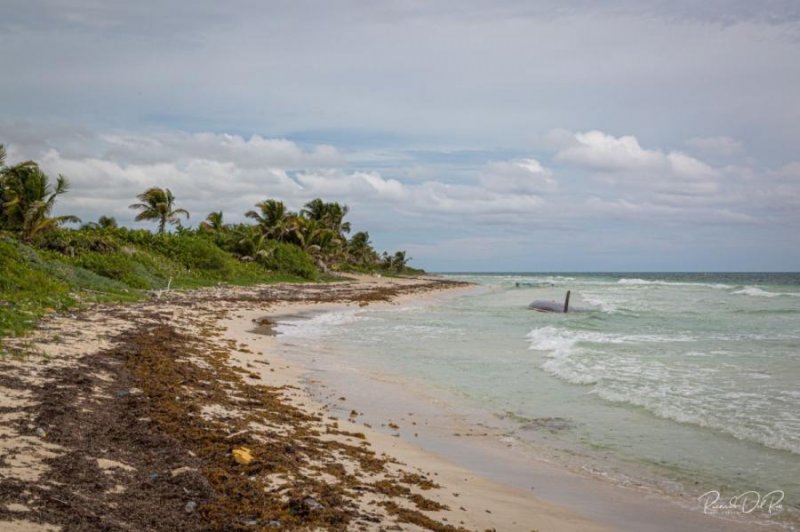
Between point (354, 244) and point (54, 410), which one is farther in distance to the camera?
point (354, 244)

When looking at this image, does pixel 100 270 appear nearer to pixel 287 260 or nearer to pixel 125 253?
pixel 125 253

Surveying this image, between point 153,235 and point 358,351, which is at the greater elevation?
point 153,235

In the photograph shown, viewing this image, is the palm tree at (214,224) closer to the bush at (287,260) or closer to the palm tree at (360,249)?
the bush at (287,260)

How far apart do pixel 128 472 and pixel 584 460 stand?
593cm

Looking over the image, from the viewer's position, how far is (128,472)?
18.5ft

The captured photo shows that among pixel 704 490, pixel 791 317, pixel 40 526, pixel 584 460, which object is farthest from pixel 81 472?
pixel 791 317

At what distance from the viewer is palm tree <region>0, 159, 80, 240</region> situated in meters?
28.7

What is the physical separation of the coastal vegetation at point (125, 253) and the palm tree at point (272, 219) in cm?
10

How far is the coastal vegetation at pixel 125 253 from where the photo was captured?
62.1 feet

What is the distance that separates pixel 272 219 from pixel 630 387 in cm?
5029

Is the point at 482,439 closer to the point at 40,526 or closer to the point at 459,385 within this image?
the point at 459,385

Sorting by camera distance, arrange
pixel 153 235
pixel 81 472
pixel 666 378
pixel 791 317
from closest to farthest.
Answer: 1. pixel 81 472
2. pixel 666 378
3. pixel 791 317
4. pixel 153 235

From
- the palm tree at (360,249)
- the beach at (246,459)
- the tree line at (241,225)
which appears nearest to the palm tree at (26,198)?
the tree line at (241,225)
